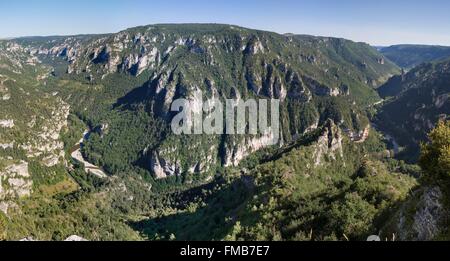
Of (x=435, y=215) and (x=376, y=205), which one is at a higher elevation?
(x=435, y=215)

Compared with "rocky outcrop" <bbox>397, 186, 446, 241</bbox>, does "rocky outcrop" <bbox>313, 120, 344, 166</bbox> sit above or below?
below

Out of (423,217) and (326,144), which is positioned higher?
(423,217)

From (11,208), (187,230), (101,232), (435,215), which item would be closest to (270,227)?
(435,215)

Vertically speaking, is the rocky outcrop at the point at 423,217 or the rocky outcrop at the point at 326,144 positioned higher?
the rocky outcrop at the point at 423,217

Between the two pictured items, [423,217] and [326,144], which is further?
[326,144]

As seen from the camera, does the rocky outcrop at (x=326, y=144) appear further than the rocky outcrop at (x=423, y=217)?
Yes
